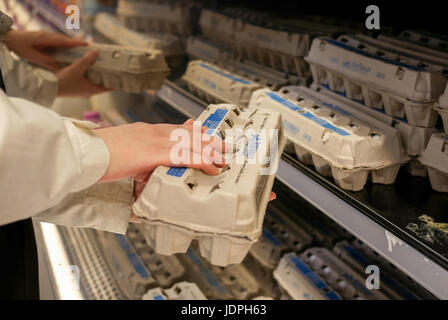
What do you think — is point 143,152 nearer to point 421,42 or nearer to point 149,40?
point 421,42

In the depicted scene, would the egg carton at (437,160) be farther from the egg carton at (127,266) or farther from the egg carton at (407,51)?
the egg carton at (127,266)

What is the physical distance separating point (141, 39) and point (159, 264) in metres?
1.24

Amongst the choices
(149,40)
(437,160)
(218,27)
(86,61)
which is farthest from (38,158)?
(149,40)

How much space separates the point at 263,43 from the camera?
1804 mm

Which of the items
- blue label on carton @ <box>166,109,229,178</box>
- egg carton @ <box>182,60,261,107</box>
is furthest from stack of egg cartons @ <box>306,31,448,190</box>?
blue label on carton @ <box>166,109,229,178</box>

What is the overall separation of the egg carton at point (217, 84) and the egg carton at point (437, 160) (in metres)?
0.66

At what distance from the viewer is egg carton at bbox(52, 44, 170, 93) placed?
6.04ft

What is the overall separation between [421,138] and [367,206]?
1.05 ft

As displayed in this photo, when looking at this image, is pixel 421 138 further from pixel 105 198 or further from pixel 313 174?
pixel 105 198

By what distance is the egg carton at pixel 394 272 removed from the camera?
147 cm

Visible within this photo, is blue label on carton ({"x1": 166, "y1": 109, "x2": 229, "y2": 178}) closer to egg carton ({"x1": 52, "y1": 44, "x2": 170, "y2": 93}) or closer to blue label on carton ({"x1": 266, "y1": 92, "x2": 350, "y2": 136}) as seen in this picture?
blue label on carton ({"x1": 266, "y1": 92, "x2": 350, "y2": 136})

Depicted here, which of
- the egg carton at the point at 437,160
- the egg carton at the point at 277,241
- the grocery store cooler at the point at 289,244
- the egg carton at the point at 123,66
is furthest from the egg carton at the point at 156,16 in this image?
the egg carton at the point at 437,160

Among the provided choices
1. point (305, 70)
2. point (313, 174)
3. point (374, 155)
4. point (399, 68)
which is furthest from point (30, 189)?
point (305, 70)

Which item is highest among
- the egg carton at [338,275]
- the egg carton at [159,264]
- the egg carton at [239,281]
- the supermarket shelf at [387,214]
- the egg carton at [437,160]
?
the egg carton at [437,160]
